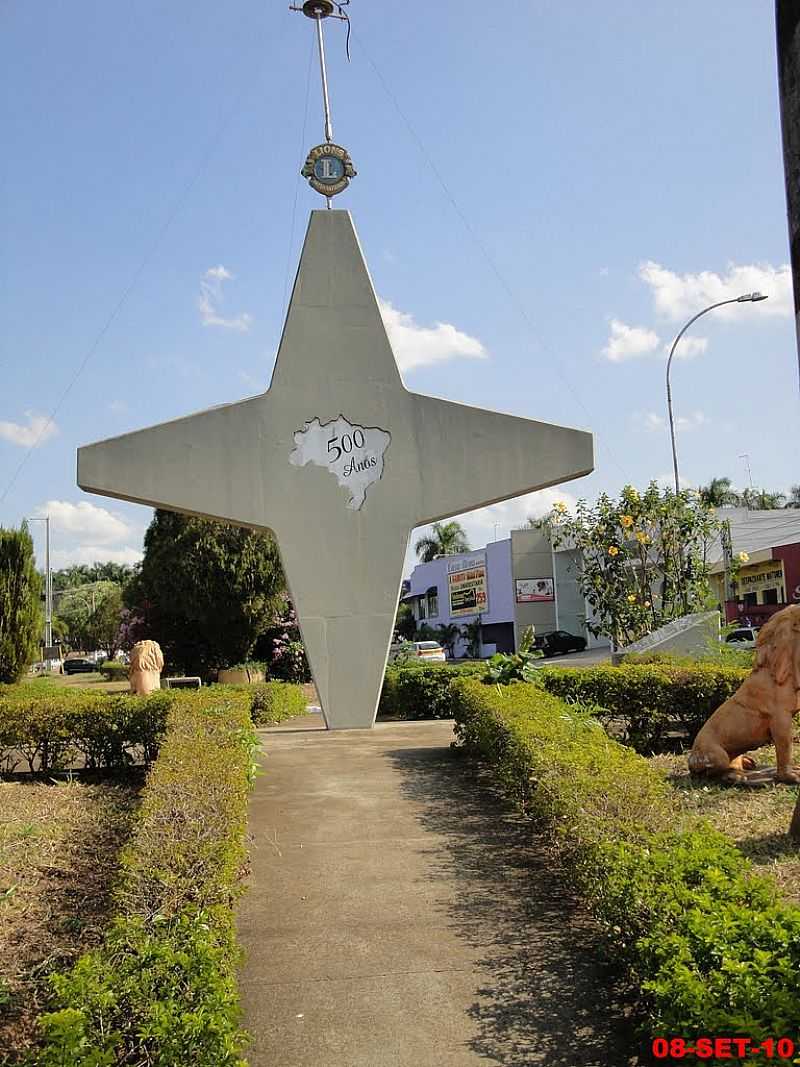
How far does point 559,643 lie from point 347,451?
35.2m

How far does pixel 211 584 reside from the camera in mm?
26797

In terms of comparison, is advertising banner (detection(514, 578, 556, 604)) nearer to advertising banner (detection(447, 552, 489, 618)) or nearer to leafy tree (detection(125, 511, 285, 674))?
advertising banner (detection(447, 552, 489, 618))

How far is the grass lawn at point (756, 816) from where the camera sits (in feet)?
19.5

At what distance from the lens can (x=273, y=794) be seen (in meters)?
8.77

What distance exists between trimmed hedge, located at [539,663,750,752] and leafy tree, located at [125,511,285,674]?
55.2 feet

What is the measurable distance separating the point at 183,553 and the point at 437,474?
1457cm

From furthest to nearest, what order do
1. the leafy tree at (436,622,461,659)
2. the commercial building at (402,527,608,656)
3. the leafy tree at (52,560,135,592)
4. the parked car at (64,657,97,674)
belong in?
the leafy tree at (52,560,135,592) → the parked car at (64,657,97,674) → the leafy tree at (436,622,461,659) → the commercial building at (402,527,608,656)

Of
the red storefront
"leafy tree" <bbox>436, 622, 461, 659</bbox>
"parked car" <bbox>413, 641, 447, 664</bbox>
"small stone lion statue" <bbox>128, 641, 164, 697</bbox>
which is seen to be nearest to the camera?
"small stone lion statue" <bbox>128, 641, 164, 697</bbox>

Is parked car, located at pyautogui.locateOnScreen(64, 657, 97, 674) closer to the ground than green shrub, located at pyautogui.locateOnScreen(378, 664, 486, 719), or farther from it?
closer to the ground

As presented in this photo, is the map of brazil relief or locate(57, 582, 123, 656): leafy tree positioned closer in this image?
the map of brazil relief

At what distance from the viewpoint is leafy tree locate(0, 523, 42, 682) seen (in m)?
21.9

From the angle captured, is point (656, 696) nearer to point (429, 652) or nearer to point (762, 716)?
point (762, 716)
